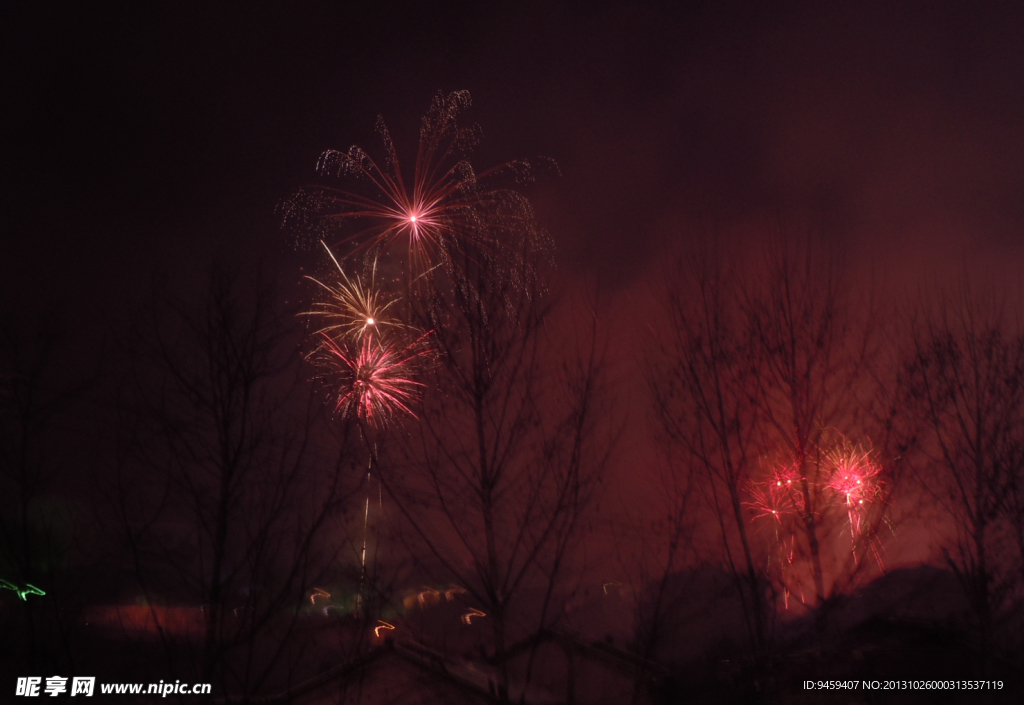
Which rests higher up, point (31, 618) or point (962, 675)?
point (31, 618)

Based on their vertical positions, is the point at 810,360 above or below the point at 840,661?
above

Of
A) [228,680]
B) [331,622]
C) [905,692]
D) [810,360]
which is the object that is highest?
[810,360]

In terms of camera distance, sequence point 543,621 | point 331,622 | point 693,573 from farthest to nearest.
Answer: point 693,573 → point 543,621 → point 331,622

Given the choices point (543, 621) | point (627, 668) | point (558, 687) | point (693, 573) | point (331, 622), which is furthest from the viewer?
point (627, 668)

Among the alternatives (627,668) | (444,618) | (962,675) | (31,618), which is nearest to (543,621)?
(444,618)

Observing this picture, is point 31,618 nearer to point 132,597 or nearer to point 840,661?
point 132,597

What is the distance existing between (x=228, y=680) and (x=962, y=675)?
12.6 metres

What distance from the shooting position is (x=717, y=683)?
528 inches

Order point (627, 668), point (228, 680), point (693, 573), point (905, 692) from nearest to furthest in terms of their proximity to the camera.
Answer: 1. point (228, 680)
2. point (693, 573)
3. point (905, 692)
4. point (627, 668)

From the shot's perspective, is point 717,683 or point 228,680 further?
point 717,683

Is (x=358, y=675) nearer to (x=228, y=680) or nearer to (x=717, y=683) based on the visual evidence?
(x=228, y=680)

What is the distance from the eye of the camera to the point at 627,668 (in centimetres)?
1481

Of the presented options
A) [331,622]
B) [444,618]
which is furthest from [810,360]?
[331,622]

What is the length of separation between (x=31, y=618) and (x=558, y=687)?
→ 9419mm
